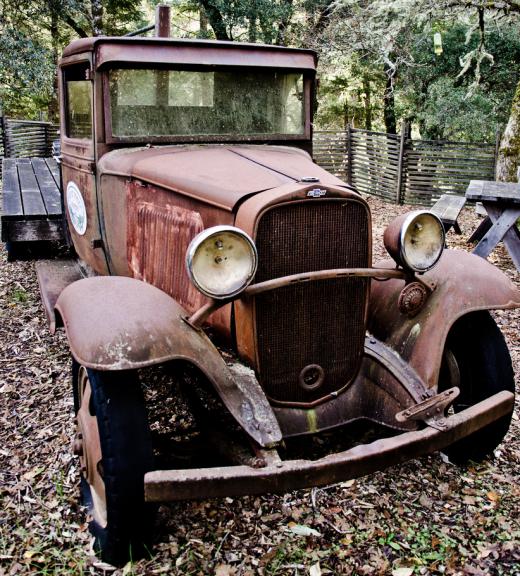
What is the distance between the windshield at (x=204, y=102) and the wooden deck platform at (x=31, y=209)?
192 centimetres

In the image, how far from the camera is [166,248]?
313 cm

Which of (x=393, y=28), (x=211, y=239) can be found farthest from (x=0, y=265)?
(x=393, y=28)

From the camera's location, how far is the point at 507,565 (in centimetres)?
248

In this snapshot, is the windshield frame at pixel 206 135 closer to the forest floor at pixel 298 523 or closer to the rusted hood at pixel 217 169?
the rusted hood at pixel 217 169

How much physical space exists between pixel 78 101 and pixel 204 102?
3.12 feet

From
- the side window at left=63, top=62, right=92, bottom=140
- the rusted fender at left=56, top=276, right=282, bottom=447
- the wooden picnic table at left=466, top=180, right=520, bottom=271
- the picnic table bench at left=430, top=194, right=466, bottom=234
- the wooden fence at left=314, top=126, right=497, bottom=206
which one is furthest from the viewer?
the wooden fence at left=314, top=126, right=497, bottom=206

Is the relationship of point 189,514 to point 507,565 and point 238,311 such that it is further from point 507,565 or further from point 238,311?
point 507,565

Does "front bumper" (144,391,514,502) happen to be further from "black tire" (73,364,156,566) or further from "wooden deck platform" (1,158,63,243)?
"wooden deck platform" (1,158,63,243)

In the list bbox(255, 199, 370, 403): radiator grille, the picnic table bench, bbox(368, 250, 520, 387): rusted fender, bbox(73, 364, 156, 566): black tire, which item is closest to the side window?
bbox(255, 199, 370, 403): radiator grille

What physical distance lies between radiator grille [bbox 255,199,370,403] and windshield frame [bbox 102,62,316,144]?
1.32 metres

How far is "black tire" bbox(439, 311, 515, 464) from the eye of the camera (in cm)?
297

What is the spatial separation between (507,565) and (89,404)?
73.9 inches

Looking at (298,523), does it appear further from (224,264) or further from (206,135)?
(206,135)

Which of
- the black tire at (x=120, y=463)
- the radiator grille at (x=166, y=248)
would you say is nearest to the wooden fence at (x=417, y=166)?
the radiator grille at (x=166, y=248)
